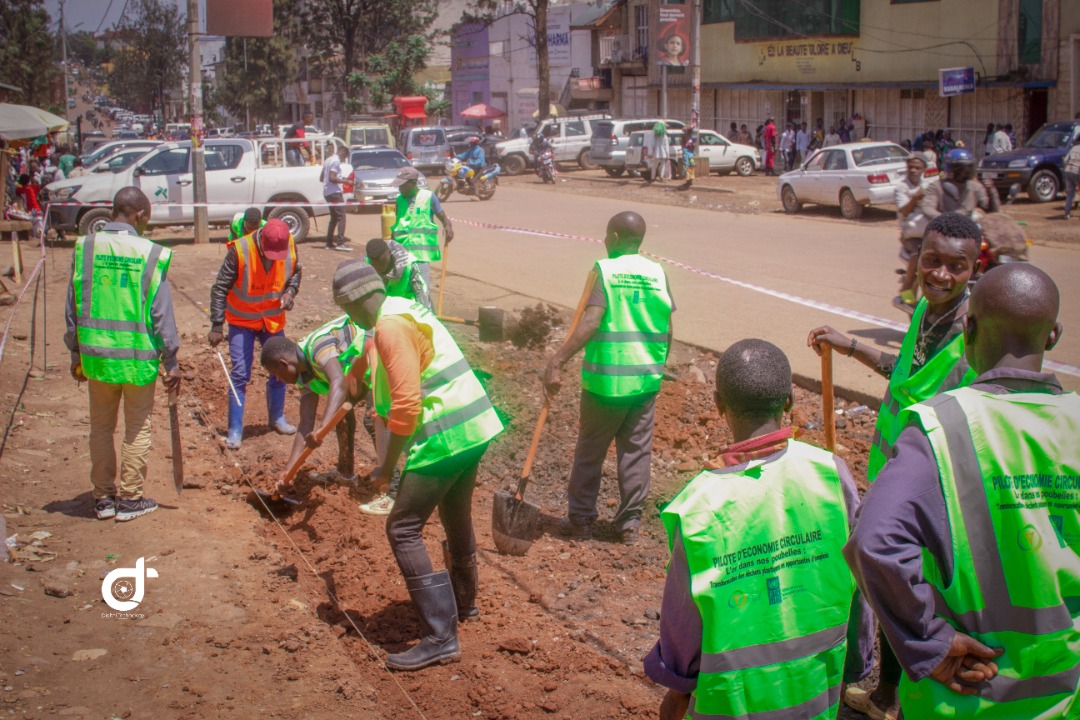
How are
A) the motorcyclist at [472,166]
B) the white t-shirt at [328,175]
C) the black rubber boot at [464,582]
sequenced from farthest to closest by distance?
the motorcyclist at [472,166], the white t-shirt at [328,175], the black rubber boot at [464,582]

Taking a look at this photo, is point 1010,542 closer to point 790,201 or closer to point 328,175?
point 328,175

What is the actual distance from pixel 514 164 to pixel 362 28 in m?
24.9

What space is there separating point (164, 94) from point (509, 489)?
78320 mm

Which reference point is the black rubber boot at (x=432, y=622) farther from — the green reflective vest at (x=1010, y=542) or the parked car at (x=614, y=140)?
the parked car at (x=614, y=140)

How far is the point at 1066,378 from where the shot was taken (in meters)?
8.38

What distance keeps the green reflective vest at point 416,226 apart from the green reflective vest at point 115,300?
4.47 meters

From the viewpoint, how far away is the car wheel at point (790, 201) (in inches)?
883

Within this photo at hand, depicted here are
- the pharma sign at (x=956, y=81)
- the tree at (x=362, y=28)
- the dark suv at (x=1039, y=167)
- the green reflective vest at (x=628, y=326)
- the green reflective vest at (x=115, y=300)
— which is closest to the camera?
the green reflective vest at (x=628, y=326)

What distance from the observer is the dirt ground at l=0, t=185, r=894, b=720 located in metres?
4.24

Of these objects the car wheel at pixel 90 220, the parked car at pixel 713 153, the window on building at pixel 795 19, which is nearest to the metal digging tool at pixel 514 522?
the car wheel at pixel 90 220

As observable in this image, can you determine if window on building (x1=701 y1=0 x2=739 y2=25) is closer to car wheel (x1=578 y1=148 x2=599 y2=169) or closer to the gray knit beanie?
car wheel (x1=578 y1=148 x2=599 y2=169)

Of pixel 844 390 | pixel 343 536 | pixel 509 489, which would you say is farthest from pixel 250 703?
pixel 844 390

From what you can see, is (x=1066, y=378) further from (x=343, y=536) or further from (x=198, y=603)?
(x=198, y=603)

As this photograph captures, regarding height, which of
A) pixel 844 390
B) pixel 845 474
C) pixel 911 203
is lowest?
pixel 844 390
